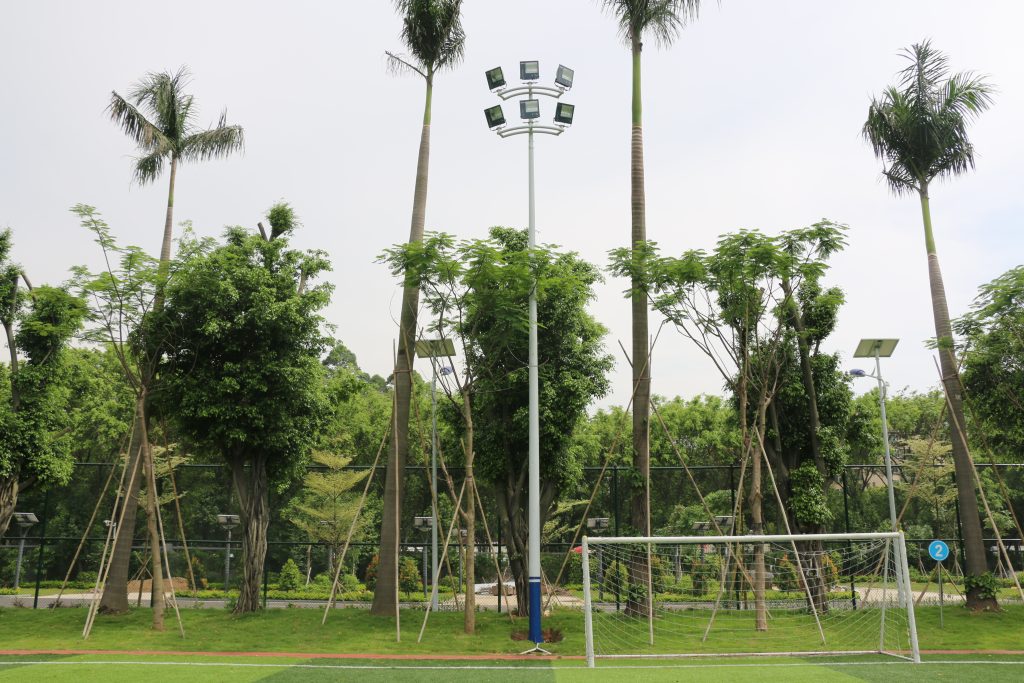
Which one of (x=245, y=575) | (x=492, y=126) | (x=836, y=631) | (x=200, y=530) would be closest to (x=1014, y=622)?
(x=836, y=631)

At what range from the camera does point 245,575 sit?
17469 mm

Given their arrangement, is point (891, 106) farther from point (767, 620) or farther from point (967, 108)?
point (767, 620)

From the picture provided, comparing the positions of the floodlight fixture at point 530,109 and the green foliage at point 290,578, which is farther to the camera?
the green foliage at point 290,578

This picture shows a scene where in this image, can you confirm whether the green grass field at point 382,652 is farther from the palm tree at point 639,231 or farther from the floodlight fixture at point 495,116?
the floodlight fixture at point 495,116

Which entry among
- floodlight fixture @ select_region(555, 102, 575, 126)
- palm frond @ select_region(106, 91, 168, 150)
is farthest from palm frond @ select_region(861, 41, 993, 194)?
palm frond @ select_region(106, 91, 168, 150)

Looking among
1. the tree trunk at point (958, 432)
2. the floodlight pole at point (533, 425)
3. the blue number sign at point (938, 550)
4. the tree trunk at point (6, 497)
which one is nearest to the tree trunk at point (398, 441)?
the floodlight pole at point (533, 425)

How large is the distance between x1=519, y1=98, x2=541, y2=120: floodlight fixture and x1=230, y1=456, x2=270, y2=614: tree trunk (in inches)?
385

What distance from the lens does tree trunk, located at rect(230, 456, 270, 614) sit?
1741 cm

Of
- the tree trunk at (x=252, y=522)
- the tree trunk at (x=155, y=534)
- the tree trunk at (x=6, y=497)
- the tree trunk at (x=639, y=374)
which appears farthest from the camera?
the tree trunk at (x=6, y=497)

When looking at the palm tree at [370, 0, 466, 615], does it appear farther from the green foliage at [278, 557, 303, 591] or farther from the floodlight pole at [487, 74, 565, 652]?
the green foliage at [278, 557, 303, 591]

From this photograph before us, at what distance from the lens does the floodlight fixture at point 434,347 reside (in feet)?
55.4

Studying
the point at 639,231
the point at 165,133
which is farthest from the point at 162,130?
the point at 639,231

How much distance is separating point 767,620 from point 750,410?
571 centimetres

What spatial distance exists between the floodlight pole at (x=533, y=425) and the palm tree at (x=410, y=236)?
355 centimetres
